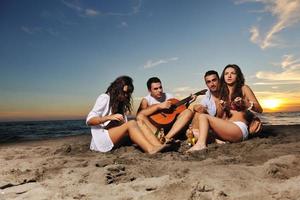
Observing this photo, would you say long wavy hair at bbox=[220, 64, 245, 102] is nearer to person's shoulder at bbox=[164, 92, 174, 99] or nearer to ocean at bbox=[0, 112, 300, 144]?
person's shoulder at bbox=[164, 92, 174, 99]

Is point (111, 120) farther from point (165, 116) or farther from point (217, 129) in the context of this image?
point (217, 129)

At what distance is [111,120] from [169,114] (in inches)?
51.1

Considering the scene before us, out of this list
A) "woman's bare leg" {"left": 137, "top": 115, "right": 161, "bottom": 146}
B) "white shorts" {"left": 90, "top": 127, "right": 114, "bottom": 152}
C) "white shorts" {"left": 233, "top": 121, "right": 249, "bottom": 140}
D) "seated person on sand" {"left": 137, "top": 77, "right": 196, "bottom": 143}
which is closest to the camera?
"woman's bare leg" {"left": 137, "top": 115, "right": 161, "bottom": 146}

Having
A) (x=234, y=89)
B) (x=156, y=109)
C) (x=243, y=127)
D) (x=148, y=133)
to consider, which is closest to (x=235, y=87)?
(x=234, y=89)

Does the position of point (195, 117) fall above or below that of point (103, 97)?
below

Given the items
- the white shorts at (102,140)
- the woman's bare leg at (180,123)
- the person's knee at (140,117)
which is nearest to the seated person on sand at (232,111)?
the woman's bare leg at (180,123)

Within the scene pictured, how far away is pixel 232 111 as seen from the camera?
5.37 meters

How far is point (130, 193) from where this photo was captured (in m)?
2.87

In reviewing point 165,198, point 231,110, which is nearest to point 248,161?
point 165,198

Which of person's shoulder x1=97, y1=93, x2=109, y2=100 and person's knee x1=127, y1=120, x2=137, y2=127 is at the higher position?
person's shoulder x1=97, y1=93, x2=109, y2=100

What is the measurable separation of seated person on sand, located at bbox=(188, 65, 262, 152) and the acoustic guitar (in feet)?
2.85

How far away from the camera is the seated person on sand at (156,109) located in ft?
18.0

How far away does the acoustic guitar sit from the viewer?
A: 584cm

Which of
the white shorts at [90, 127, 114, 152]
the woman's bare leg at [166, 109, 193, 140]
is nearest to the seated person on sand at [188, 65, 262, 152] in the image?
the woman's bare leg at [166, 109, 193, 140]
